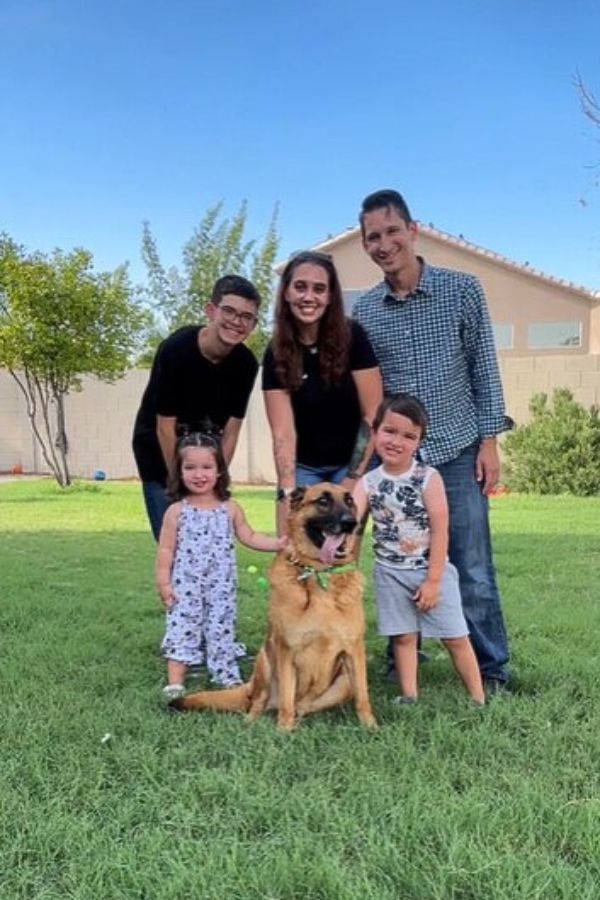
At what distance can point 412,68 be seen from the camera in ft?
38.7

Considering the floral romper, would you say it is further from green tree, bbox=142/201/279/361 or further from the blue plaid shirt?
green tree, bbox=142/201/279/361

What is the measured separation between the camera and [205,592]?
382 centimetres

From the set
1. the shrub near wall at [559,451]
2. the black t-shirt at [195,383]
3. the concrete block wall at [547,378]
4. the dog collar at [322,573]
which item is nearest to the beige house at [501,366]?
the concrete block wall at [547,378]

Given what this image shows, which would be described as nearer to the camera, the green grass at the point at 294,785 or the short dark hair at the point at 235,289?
the green grass at the point at 294,785

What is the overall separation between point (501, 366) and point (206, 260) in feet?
40.2

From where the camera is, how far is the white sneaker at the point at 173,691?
3.47m

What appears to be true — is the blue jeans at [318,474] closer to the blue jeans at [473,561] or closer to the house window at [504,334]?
the blue jeans at [473,561]

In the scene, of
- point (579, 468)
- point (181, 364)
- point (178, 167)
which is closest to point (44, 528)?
point (181, 364)

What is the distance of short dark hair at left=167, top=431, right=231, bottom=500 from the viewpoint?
3.74m

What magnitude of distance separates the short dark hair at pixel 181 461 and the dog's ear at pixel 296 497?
→ 0.56m

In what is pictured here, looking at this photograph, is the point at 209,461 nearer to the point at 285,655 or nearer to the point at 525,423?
the point at 285,655

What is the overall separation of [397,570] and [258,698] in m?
0.80

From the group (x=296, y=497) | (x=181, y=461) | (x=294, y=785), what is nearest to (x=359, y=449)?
(x=296, y=497)

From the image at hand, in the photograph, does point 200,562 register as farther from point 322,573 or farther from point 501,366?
point 501,366
